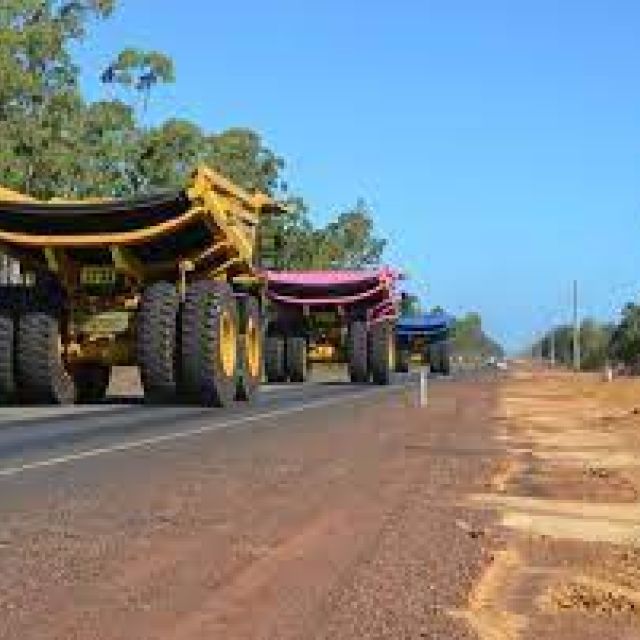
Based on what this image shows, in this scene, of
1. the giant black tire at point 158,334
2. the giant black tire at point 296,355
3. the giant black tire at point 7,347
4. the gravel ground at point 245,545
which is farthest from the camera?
the giant black tire at point 296,355

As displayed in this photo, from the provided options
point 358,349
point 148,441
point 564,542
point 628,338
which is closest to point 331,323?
point 358,349

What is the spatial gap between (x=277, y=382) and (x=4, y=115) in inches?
492

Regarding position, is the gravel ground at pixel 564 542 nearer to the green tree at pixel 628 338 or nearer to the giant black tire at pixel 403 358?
the giant black tire at pixel 403 358

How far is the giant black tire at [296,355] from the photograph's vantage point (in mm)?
44469

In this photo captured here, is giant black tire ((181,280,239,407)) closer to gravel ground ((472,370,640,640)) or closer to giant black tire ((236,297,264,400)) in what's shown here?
giant black tire ((236,297,264,400))

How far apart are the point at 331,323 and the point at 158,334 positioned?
1898cm

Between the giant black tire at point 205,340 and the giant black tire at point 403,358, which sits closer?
the giant black tire at point 205,340

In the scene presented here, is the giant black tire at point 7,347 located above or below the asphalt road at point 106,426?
above

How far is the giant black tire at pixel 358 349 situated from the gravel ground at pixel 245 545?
2449 cm

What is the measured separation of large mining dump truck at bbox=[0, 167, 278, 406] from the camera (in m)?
25.7

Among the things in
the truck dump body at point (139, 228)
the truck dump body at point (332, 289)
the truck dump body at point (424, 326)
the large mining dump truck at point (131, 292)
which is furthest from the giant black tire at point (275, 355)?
the truck dump body at point (139, 228)

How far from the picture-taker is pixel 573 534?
1178 centimetres

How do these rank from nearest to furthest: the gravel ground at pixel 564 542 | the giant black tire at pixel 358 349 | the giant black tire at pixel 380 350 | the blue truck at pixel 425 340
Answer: the gravel ground at pixel 564 542 < the giant black tire at pixel 358 349 < the giant black tire at pixel 380 350 < the blue truck at pixel 425 340

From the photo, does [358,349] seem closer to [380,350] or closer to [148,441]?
[380,350]
